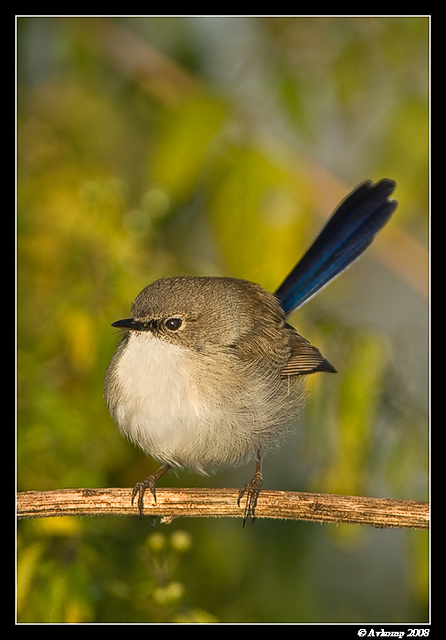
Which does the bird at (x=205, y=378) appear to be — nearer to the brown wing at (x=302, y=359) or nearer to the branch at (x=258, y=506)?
the brown wing at (x=302, y=359)

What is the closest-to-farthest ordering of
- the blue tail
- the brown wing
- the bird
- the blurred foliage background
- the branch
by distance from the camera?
the branch
the blurred foliage background
the bird
the brown wing
the blue tail

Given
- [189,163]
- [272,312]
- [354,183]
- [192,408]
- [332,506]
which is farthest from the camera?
[354,183]

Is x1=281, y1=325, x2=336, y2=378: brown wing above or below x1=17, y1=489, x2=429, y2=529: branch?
above

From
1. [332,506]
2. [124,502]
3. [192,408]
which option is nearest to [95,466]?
[124,502]

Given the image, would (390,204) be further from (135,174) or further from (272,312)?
(135,174)

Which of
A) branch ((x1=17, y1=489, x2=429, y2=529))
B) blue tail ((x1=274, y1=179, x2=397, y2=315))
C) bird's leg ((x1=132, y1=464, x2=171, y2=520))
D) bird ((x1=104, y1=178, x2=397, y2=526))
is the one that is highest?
blue tail ((x1=274, y1=179, x2=397, y2=315))

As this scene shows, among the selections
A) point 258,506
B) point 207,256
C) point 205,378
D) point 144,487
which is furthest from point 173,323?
point 207,256

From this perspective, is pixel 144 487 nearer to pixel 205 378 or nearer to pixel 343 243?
pixel 205 378

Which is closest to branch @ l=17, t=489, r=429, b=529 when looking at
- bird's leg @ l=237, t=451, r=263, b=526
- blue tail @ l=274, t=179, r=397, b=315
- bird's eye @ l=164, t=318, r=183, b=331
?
bird's leg @ l=237, t=451, r=263, b=526

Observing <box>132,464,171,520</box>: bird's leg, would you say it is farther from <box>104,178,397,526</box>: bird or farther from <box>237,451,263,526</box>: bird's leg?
<box>237,451,263,526</box>: bird's leg

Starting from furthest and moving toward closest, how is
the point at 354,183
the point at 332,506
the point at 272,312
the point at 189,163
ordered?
the point at 354,183
the point at 272,312
the point at 189,163
the point at 332,506
